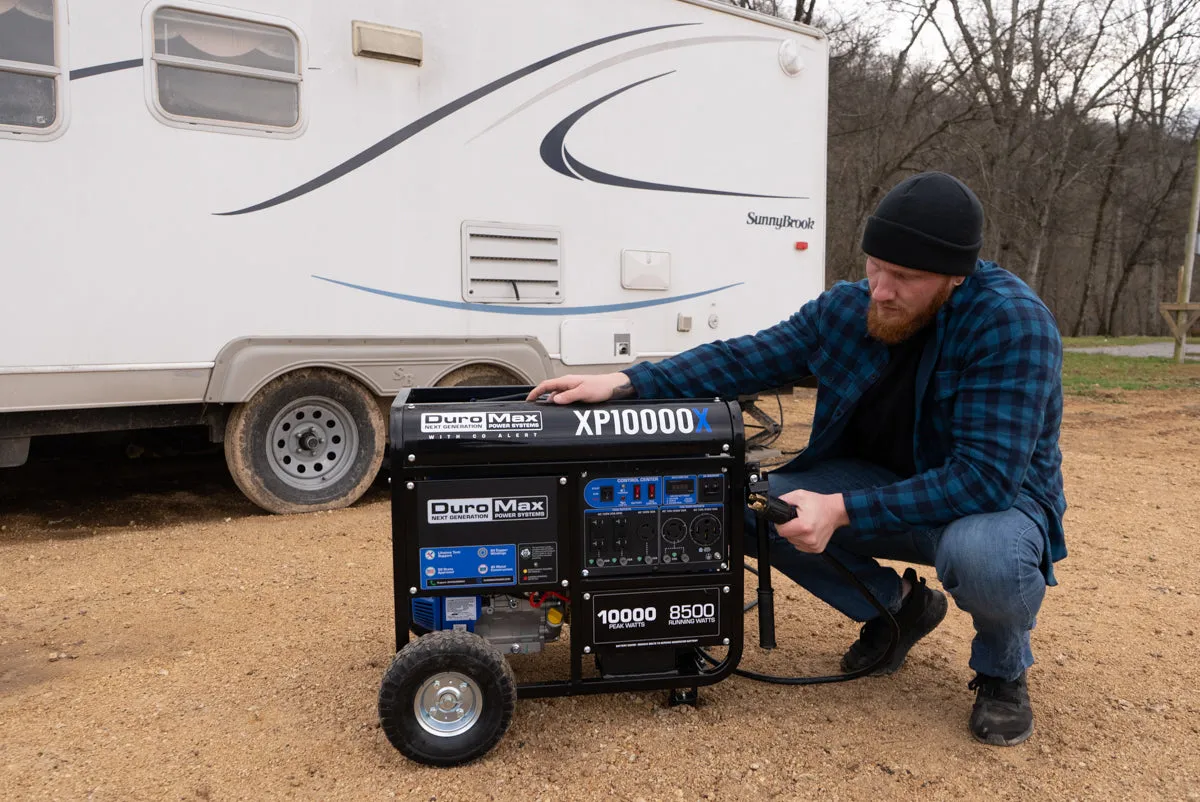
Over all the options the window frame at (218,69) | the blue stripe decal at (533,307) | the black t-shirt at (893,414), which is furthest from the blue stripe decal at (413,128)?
the black t-shirt at (893,414)

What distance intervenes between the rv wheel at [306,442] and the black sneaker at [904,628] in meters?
3.16

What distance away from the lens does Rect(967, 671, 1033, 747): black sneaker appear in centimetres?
248

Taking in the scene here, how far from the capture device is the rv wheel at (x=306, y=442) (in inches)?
193

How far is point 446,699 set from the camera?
92.6 inches

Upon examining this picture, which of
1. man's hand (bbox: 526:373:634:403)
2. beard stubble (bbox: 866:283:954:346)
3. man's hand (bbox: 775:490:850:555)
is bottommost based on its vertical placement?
man's hand (bbox: 775:490:850:555)

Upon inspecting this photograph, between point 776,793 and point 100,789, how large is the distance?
164 cm

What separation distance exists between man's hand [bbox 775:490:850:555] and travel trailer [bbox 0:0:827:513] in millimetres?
3145

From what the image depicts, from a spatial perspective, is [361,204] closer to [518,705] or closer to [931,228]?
[518,705]

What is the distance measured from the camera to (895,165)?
2023cm

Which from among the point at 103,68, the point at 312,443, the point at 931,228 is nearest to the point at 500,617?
the point at 931,228

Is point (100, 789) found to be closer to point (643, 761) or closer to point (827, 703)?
point (643, 761)

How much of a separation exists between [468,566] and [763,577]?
0.81m

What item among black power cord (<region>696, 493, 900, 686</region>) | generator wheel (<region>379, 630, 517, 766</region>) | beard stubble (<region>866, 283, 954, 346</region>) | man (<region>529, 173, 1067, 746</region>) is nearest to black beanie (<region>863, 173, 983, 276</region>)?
man (<region>529, 173, 1067, 746</region>)

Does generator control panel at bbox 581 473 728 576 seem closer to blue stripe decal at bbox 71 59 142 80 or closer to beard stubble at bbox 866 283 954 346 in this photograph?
beard stubble at bbox 866 283 954 346
